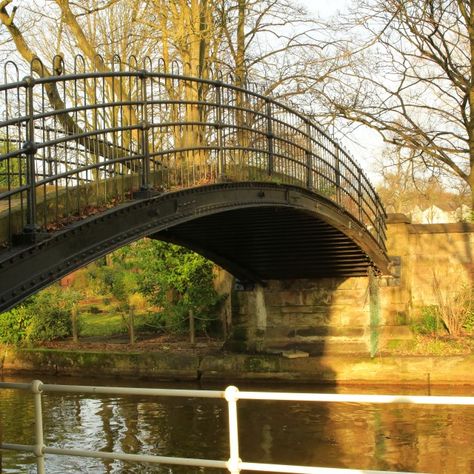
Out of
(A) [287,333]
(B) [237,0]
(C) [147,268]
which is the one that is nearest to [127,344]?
(C) [147,268]

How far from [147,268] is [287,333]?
4.25 metres

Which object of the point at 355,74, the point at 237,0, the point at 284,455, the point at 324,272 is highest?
→ the point at 237,0

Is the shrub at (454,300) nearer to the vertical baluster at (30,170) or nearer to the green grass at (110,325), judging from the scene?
the green grass at (110,325)

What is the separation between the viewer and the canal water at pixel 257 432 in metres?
10.9

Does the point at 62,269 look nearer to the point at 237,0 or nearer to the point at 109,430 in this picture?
the point at 109,430

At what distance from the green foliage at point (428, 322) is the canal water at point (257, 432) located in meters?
2.33

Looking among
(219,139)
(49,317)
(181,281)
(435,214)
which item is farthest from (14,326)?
(435,214)

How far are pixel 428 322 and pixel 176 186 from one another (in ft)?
36.0

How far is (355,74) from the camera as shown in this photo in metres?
20.4

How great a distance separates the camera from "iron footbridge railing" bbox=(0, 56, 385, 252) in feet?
20.2

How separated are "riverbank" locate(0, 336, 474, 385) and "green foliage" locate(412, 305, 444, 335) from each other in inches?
60.8

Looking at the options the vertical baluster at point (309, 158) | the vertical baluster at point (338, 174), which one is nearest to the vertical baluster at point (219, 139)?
the vertical baluster at point (309, 158)

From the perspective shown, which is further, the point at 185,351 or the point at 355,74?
the point at 355,74

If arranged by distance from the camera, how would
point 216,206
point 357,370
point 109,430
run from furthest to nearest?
1. point 357,370
2. point 109,430
3. point 216,206
